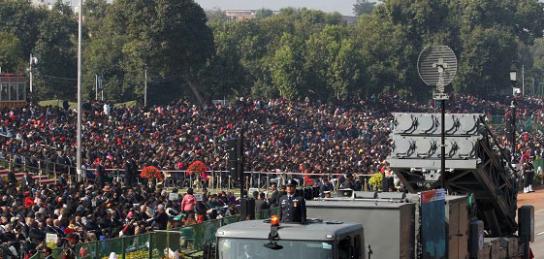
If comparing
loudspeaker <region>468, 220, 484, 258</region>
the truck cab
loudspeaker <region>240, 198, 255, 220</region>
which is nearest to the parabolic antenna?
loudspeaker <region>468, 220, 484, 258</region>

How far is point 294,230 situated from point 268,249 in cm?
43

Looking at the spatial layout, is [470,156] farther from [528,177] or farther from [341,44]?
[341,44]

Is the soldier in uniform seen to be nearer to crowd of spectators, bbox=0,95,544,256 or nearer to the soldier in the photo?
crowd of spectators, bbox=0,95,544,256

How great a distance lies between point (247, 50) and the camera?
144 meters

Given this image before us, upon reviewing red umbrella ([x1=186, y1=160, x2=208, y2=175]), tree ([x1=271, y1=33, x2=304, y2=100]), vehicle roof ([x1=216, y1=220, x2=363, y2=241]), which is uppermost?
tree ([x1=271, y1=33, x2=304, y2=100])

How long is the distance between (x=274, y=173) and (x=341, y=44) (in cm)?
7638

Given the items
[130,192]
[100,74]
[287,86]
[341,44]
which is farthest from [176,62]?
[130,192]

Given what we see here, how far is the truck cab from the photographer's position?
15.5m

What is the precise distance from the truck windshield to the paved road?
20293mm

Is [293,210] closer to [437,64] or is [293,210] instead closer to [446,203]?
[446,203]

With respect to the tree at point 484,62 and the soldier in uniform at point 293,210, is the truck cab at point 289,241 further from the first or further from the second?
the tree at point 484,62

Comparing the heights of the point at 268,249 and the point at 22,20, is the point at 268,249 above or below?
below

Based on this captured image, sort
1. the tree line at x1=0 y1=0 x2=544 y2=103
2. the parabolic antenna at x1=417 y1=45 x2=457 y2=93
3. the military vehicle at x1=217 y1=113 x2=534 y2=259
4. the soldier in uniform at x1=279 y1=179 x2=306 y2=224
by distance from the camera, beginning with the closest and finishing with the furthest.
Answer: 1. the soldier in uniform at x1=279 y1=179 x2=306 y2=224
2. the military vehicle at x1=217 y1=113 x2=534 y2=259
3. the parabolic antenna at x1=417 y1=45 x2=457 y2=93
4. the tree line at x1=0 y1=0 x2=544 y2=103

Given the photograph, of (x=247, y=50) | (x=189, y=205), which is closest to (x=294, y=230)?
(x=189, y=205)
